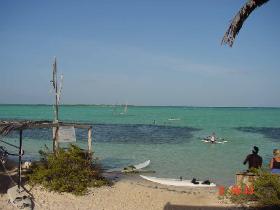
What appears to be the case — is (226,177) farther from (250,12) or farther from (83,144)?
(83,144)

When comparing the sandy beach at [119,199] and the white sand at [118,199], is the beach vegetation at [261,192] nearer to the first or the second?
the sandy beach at [119,199]

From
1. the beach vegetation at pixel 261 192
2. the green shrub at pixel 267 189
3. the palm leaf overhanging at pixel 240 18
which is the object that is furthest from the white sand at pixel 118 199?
the palm leaf overhanging at pixel 240 18

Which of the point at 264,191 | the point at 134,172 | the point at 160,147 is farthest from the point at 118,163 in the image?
the point at 264,191

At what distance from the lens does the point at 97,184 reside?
594 inches

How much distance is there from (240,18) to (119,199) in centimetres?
836

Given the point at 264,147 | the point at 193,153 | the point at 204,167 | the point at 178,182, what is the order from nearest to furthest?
the point at 178,182
the point at 204,167
the point at 193,153
the point at 264,147

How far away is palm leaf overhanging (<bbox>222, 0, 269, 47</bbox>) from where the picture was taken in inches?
309

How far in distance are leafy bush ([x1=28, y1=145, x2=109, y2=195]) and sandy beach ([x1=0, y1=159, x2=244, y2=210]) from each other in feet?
1.02

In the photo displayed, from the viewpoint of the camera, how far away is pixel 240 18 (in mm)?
7914

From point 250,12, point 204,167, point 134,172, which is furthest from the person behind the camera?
point 204,167

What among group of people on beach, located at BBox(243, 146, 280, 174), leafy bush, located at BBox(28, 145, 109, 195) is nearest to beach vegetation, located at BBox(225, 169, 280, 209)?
group of people on beach, located at BBox(243, 146, 280, 174)

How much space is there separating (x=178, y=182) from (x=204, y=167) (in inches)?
263

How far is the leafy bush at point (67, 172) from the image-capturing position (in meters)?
14.0

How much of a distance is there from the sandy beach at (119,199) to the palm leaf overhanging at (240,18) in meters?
6.69
